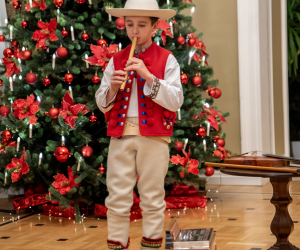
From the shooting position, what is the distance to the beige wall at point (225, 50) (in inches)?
171

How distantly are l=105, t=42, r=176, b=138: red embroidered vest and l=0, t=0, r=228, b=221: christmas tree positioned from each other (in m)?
1.00

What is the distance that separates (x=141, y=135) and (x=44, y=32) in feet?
4.83

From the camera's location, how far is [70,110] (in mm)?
2998

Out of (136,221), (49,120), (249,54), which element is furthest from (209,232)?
(249,54)

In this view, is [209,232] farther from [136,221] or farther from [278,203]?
[136,221]

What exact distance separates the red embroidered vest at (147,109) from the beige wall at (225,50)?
7.92 feet

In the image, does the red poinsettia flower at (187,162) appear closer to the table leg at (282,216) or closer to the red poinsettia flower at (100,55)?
the red poinsettia flower at (100,55)

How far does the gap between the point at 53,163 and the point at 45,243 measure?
804 mm

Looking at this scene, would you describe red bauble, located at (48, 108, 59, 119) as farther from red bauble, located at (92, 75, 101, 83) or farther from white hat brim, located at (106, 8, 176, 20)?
white hat brim, located at (106, 8, 176, 20)

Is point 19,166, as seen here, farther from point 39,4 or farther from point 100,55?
point 39,4

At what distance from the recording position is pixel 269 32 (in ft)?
14.6

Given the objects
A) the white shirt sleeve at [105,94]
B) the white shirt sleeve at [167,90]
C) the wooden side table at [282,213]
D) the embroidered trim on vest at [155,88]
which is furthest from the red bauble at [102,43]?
the wooden side table at [282,213]

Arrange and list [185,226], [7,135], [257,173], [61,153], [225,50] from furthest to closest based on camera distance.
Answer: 1. [225,50]
2. [7,135]
3. [61,153]
4. [185,226]
5. [257,173]

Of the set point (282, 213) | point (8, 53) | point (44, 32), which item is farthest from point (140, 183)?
point (8, 53)
